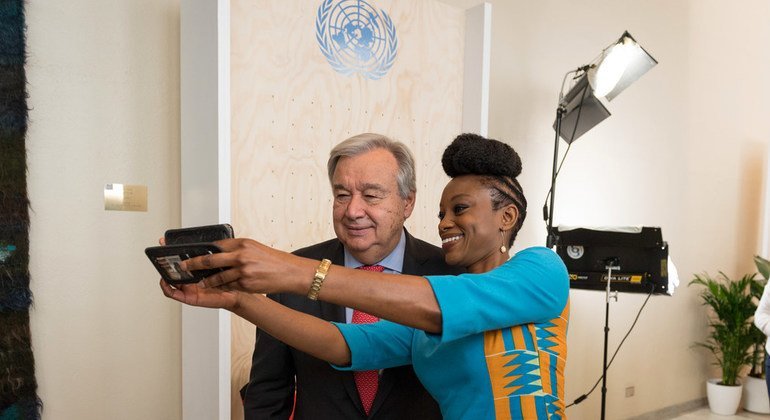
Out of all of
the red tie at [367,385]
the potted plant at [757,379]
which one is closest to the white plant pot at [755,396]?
the potted plant at [757,379]

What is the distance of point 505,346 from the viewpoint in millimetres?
1364

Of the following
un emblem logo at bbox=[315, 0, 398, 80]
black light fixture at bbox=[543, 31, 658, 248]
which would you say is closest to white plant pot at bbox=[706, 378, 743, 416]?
black light fixture at bbox=[543, 31, 658, 248]

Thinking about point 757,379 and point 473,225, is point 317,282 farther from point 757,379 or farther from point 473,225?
point 757,379

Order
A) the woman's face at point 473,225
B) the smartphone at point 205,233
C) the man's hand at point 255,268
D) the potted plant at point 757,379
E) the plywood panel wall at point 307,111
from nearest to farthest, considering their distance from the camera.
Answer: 1. the man's hand at point 255,268
2. the smartphone at point 205,233
3. the woman's face at point 473,225
4. the plywood panel wall at point 307,111
5. the potted plant at point 757,379

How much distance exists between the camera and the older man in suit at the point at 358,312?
1.75m

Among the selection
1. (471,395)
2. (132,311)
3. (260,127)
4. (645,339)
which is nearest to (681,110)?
(645,339)

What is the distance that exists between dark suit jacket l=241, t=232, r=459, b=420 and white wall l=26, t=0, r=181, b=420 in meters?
1.25

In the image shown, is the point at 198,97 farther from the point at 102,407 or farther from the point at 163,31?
the point at 102,407

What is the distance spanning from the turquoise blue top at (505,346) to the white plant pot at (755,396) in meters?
5.55

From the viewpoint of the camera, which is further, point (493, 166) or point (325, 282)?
point (493, 166)

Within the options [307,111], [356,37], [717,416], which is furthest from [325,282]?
[717,416]

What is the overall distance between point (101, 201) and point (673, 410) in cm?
516

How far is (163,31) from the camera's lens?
298 cm

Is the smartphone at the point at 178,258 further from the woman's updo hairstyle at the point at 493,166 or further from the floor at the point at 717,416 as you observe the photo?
the floor at the point at 717,416
